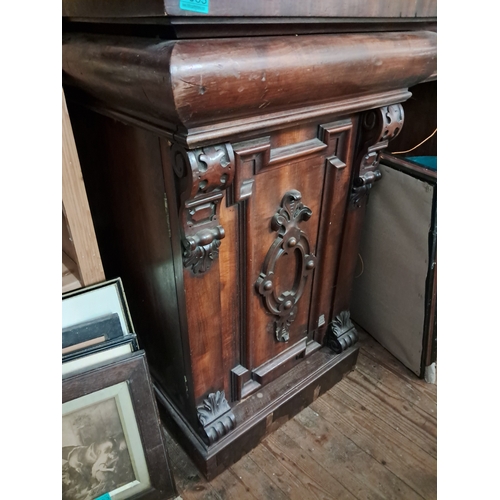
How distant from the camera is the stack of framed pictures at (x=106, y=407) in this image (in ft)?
3.05

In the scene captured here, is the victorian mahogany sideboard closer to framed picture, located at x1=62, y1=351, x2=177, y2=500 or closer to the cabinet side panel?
the cabinet side panel

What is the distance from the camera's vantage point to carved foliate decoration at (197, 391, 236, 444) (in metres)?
1.08

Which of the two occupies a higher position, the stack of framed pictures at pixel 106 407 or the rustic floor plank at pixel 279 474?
the stack of framed pictures at pixel 106 407

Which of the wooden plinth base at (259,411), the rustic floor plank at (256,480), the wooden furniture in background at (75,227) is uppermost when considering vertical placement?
the wooden furniture in background at (75,227)

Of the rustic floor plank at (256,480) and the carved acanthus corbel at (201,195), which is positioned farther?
the rustic floor plank at (256,480)

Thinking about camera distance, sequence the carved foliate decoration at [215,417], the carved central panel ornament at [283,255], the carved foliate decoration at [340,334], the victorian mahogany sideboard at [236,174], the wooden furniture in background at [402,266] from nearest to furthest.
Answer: the victorian mahogany sideboard at [236,174]
the carved central panel ornament at [283,255]
the carved foliate decoration at [215,417]
the wooden furniture in background at [402,266]
the carved foliate decoration at [340,334]

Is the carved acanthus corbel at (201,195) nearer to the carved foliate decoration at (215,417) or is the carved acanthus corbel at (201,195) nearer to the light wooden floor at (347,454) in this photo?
the carved foliate decoration at (215,417)

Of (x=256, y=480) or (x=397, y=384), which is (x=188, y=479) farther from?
(x=397, y=384)

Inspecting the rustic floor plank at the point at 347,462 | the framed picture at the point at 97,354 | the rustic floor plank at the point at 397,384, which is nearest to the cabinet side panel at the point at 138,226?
the framed picture at the point at 97,354

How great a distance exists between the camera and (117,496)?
1015 millimetres

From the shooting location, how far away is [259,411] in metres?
1.17

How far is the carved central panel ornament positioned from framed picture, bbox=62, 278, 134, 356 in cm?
34

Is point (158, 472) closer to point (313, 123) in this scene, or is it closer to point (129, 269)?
point (129, 269)

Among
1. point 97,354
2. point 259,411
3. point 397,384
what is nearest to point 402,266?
point 397,384
